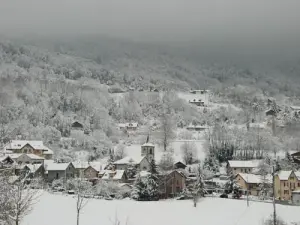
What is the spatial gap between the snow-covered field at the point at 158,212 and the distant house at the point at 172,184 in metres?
6.83

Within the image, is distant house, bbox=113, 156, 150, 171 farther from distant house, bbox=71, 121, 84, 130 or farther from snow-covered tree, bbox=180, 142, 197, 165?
distant house, bbox=71, 121, 84, 130

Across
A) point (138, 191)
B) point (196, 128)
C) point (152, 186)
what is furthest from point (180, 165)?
point (196, 128)

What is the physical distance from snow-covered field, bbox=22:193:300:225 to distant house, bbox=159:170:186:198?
6.83 meters

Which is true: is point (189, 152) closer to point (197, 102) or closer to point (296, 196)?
point (296, 196)

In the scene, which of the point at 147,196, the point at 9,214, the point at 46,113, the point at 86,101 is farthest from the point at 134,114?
the point at 9,214

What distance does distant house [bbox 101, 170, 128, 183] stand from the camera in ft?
194

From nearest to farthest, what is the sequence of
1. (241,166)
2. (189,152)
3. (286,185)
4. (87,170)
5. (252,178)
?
1. (286,185)
2. (252,178)
3. (87,170)
4. (241,166)
5. (189,152)

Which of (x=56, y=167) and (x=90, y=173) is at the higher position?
(x=56, y=167)

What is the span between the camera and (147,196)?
49.3m

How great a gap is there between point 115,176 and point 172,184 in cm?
843

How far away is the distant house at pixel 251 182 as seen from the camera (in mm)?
57406

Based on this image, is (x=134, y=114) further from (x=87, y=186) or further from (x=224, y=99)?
(x=87, y=186)

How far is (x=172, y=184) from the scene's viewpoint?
55969mm

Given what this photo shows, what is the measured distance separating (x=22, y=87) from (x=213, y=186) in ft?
327
